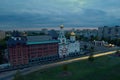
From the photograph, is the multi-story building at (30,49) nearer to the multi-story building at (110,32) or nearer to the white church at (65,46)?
the white church at (65,46)

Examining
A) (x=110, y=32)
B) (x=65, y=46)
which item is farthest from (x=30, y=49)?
(x=110, y=32)

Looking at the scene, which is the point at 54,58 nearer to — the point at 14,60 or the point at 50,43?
the point at 50,43

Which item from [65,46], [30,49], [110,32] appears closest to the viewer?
[30,49]

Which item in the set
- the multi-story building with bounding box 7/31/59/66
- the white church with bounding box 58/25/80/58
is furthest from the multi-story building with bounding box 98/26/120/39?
the multi-story building with bounding box 7/31/59/66

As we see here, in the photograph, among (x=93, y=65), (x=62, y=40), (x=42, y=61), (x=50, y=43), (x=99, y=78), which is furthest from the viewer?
(x=62, y=40)

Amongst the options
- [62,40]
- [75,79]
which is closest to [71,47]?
[62,40]

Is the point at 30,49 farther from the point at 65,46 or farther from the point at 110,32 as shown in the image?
the point at 110,32

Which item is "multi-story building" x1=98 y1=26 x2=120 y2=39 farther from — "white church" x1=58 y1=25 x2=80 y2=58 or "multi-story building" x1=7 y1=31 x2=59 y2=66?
"multi-story building" x1=7 y1=31 x2=59 y2=66

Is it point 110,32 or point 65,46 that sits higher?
point 110,32
